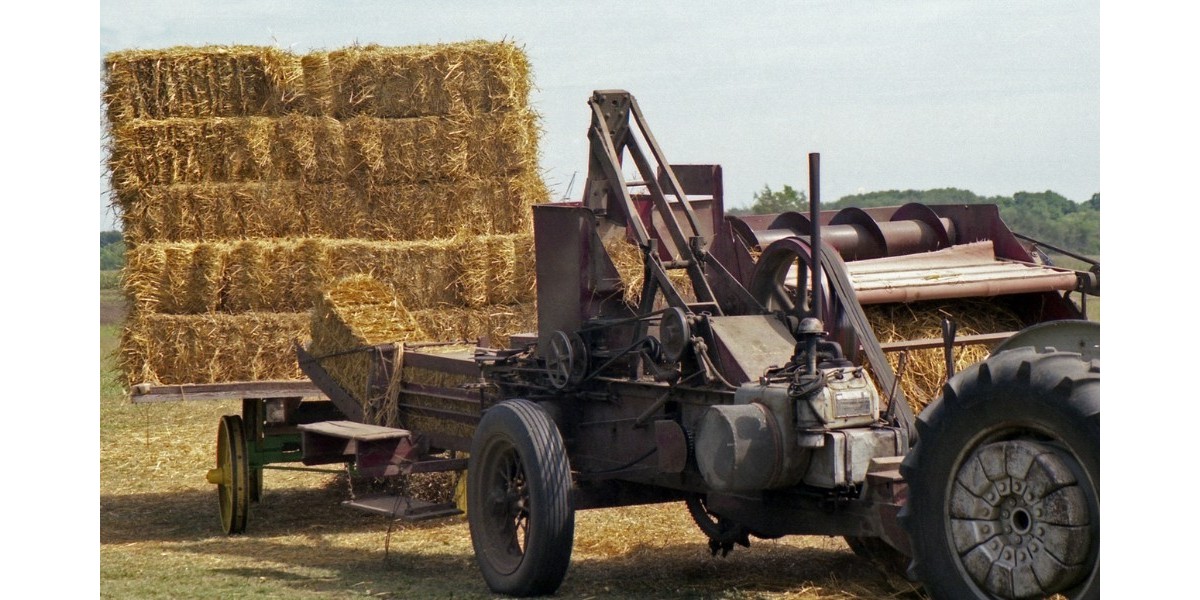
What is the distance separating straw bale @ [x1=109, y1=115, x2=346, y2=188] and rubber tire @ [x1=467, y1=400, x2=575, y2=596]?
4962 millimetres

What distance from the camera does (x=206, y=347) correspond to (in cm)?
1145

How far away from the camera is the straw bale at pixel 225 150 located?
1166 cm

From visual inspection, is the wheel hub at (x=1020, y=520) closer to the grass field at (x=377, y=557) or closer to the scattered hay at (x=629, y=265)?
the grass field at (x=377, y=557)

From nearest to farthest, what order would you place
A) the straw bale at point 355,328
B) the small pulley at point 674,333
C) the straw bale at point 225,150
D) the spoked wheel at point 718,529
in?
the small pulley at point 674,333 < the spoked wheel at point 718,529 < the straw bale at point 355,328 < the straw bale at point 225,150

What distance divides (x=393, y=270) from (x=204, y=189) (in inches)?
65.1

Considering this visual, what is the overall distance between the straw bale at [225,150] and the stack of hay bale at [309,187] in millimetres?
11

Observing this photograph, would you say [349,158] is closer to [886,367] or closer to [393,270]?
[393,270]

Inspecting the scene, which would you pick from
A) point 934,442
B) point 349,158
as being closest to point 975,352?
point 934,442

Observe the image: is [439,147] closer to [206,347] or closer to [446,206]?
[446,206]

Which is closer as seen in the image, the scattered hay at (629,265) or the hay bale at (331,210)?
the scattered hay at (629,265)

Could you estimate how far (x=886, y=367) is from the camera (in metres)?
6.45

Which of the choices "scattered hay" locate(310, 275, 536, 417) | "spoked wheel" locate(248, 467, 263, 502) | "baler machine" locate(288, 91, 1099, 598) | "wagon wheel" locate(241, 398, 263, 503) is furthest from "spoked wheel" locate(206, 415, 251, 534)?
"baler machine" locate(288, 91, 1099, 598)

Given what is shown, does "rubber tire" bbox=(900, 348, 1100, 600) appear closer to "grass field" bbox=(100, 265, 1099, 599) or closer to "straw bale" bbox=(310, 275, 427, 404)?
"grass field" bbox=(100, 265, 1099, 599)

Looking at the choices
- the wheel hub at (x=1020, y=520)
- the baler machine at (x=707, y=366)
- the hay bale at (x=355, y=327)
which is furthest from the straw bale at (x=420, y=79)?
the wheel hub at (x=1020, y=520)
